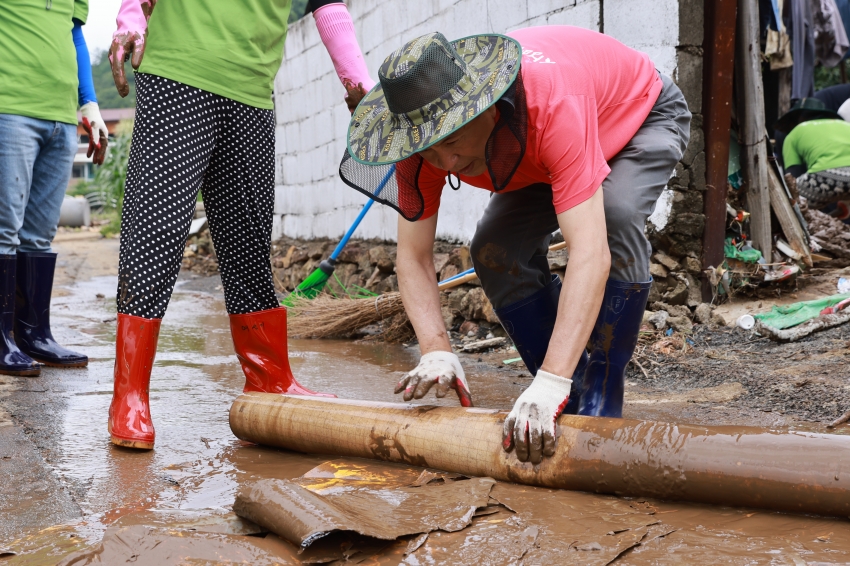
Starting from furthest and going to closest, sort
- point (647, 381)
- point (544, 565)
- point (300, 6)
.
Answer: point (300, 6), point (647, 381), point (544, 565)

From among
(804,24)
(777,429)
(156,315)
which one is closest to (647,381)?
(777,429)

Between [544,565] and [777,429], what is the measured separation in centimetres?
67

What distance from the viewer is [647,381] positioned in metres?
3.48

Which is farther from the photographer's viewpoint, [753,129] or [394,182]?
[753,129]

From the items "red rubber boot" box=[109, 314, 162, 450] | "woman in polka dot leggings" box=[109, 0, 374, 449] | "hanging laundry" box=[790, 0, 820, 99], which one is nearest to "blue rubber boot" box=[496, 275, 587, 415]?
"woman in polka dot leggings" box=[109, 0, 374, 449]

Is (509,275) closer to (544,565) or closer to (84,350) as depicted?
(544,565)

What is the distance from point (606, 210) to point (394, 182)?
0.61 m

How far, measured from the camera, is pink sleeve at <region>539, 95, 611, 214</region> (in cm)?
194

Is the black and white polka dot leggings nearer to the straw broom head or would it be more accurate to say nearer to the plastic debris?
the straw broom head

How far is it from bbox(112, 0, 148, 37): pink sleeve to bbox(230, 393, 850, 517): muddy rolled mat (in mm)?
1259

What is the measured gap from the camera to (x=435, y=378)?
2160 mm

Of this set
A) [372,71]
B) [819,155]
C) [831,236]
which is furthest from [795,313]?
[372,71]

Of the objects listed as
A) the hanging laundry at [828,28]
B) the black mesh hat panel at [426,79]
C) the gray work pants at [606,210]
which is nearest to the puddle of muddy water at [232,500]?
the gray work pants at [606,210]

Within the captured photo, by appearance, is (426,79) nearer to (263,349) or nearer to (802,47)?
(263,349)
